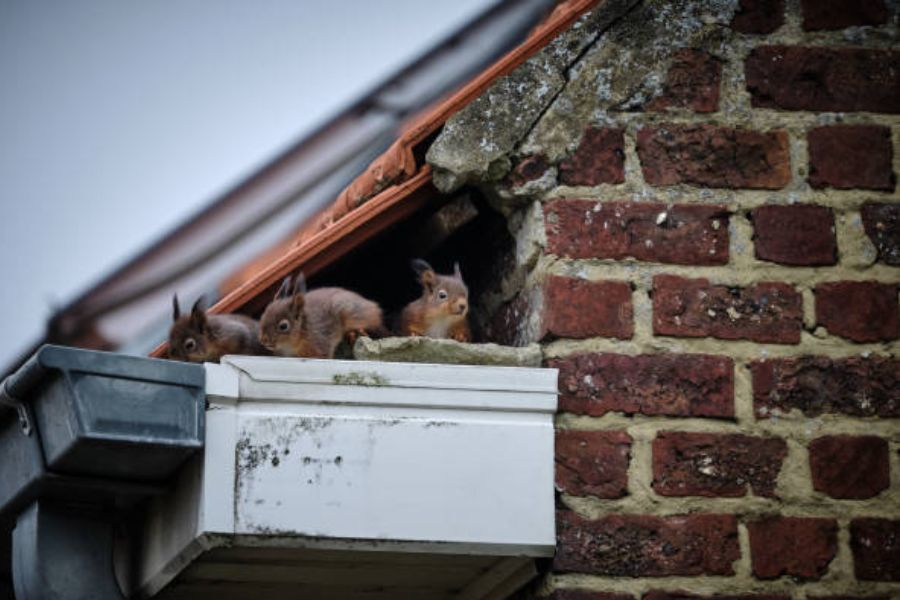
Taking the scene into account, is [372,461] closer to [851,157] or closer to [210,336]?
[210,336]

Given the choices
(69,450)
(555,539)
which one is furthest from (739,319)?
(69,450)

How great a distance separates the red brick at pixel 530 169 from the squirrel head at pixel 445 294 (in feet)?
1.21

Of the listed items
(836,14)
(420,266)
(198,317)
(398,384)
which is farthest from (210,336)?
(836,14)

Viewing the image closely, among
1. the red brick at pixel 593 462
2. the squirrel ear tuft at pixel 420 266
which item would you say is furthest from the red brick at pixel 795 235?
the squirrel ear tuft at pixel 420 266

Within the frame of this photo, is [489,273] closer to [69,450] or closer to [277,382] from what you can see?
[277,382]

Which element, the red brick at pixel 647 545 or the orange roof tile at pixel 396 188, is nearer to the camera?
the red brick at pixel 647 545

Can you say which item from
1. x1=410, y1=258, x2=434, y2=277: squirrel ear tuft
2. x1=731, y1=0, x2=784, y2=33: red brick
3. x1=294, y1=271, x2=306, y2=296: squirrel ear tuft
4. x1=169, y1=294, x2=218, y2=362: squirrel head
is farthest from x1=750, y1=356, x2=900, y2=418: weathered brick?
x1=169, y1=294, x2=218, y2=362: squirrel head

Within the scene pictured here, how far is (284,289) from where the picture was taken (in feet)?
11.0

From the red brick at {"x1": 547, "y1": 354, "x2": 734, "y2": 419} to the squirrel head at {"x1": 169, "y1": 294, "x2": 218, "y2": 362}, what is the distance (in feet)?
2.80

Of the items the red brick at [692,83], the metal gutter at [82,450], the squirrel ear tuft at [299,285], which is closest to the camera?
the metal gutter at [82,450]

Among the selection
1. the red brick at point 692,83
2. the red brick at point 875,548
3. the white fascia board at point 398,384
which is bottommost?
the red brick at point 875,548

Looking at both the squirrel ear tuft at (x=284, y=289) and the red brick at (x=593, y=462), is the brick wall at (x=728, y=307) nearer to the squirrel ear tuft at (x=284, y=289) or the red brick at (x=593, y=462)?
the red brick at (x=593, y=462)

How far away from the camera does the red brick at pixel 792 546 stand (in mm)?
2877

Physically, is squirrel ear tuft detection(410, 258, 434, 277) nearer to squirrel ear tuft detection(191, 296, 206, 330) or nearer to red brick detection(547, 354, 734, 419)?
squirrel ear tuft detection(191, 296, 206, 330)
